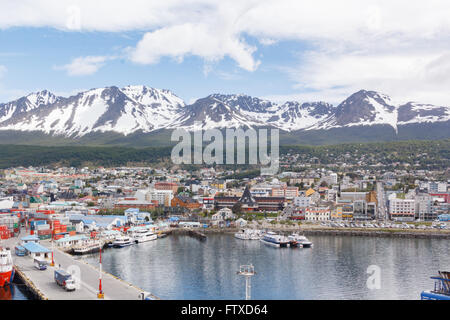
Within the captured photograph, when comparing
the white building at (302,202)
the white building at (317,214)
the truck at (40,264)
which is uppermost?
the white building at (302,202)

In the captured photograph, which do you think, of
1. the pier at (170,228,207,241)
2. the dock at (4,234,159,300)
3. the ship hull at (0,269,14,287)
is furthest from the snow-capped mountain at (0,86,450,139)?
the ship hull at (0,269,14,287)

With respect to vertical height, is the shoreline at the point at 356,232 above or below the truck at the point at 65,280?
below

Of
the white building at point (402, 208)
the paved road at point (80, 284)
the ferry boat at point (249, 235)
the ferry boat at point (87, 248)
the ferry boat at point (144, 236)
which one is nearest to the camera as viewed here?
the paved road at point (80, 284)

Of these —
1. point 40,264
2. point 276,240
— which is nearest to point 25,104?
point 276,240

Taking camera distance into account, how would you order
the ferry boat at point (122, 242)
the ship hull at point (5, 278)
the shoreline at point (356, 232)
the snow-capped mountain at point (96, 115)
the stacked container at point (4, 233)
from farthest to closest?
the snow-capped mountain at point (96, 115)
the shoreline at point (356, 232)
the ferry boat at point (122, 242)
the stacked container at point (4, 233)
the ship hull at point (5, 278)

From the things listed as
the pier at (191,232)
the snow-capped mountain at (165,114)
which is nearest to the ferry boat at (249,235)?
the pier at (191,232)

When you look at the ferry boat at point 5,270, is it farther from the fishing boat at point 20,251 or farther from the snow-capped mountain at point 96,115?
the snow-capped mountain at point 96,115
